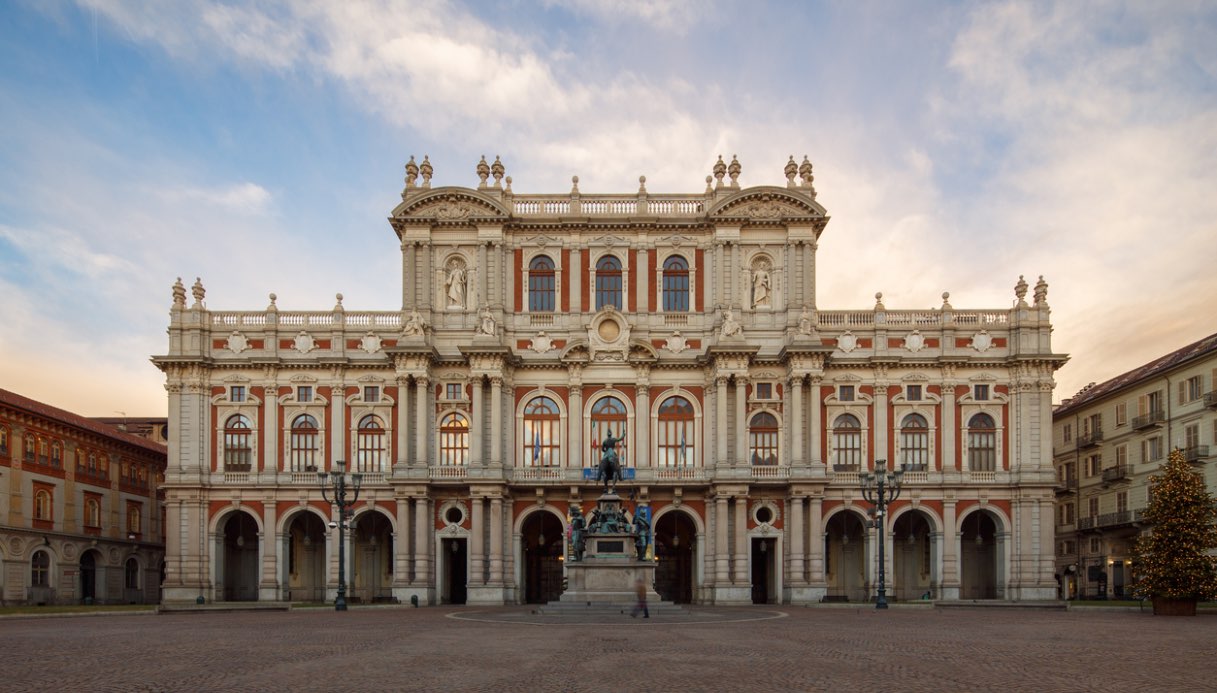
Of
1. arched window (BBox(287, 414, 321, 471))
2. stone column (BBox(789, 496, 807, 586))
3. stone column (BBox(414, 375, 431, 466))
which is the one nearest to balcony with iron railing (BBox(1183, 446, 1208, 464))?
stone column (BBox(789, 496, 807, 586))

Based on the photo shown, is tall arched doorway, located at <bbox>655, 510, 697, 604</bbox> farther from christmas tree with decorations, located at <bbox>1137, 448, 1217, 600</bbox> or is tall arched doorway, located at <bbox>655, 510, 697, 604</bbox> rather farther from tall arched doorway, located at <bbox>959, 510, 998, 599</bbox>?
christmas tree with decorations, located at <bbox>1137, 448, 1217, 600</bbox>

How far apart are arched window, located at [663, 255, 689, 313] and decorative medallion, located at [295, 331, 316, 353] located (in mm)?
19900

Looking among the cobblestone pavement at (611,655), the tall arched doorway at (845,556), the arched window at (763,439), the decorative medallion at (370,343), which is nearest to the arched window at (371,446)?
the decorative medallion at (370,343)

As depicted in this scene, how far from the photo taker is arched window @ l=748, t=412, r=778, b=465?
5966 centimetres

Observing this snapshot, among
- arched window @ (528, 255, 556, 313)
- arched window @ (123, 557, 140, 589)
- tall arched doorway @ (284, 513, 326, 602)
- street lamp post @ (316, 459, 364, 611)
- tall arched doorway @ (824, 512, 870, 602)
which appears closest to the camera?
street lamp post @ (316, 459, 364, 611)

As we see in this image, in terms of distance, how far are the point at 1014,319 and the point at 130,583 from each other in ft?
188

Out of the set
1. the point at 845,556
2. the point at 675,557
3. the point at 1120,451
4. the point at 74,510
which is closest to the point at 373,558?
the point at 675,557

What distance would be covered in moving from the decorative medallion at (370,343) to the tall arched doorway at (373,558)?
9298 mm

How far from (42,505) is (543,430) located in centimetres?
2892

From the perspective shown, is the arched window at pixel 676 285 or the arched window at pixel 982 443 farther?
the arched window at pixel 676 285

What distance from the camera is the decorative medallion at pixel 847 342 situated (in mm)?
60531

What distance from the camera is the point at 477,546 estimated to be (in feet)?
189

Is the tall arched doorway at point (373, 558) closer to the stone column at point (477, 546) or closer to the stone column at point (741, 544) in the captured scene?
the stone column at point (477, 546)

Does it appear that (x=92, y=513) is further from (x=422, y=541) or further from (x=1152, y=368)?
(x=1152, y=368)
